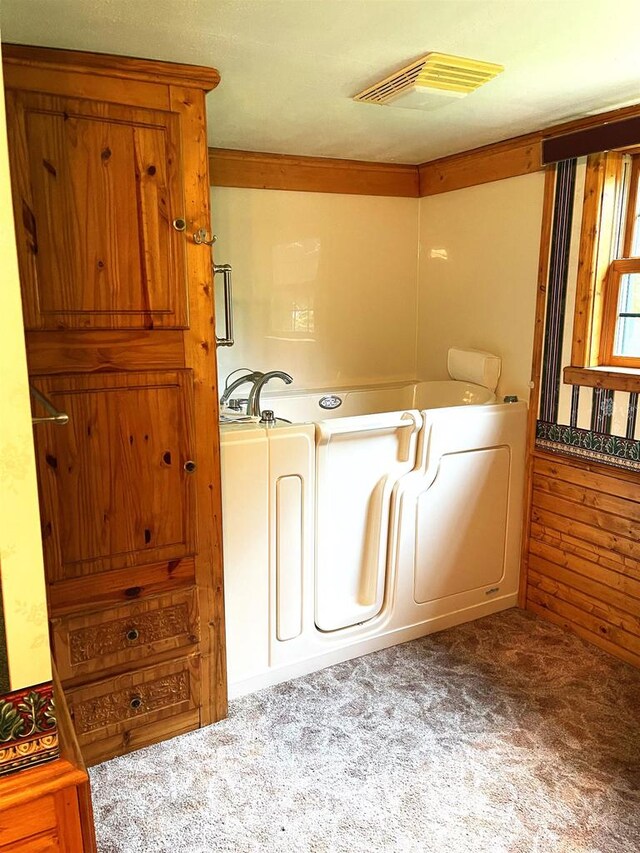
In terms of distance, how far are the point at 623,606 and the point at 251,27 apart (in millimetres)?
2415

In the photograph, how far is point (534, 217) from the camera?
9.03 ft

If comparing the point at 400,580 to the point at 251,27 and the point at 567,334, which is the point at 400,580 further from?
the point at 251,27

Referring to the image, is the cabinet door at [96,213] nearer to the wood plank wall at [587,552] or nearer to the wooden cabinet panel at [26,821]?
the wooden cabinet panel at [26,821]

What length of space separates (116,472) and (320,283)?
5.83 ft

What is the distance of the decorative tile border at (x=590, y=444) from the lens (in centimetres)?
244

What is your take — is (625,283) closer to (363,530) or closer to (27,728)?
(363,530)

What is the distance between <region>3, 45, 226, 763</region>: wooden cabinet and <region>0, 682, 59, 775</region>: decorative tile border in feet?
2.38

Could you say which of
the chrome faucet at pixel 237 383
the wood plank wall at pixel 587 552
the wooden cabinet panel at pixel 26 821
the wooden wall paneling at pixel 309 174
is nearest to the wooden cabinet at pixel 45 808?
the wooden cabinet panel at pixel 26 821

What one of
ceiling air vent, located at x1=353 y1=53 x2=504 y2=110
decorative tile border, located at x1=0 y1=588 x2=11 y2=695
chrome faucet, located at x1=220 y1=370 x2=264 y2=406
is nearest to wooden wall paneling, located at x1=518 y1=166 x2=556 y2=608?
ceiling air vent, located at x1=353 y1=53 x2=504 y2=110

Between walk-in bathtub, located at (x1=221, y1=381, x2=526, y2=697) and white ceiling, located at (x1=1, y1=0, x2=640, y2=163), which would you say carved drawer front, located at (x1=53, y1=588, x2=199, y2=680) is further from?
white ceiling, located at (x1=1, y1=0, x2=640, y2=163)

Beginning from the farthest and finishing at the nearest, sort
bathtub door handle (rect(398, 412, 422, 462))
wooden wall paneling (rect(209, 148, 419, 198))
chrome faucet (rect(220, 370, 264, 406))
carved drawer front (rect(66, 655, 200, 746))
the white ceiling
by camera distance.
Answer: wooden wall paneling (rect(209, 148, 419, 198)) < chrome faucet (rect(220, 370, 264, 406)) < bathtub door handle (rect(398, 412, 422, 462)) < carved drawer front (rect(66, 655, 200, 746)) < the white ceiling

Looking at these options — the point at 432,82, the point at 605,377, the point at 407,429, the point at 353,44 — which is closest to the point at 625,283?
the point at 605,377

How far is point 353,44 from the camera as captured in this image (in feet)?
5.56

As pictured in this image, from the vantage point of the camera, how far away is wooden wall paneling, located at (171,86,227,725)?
1.89m
